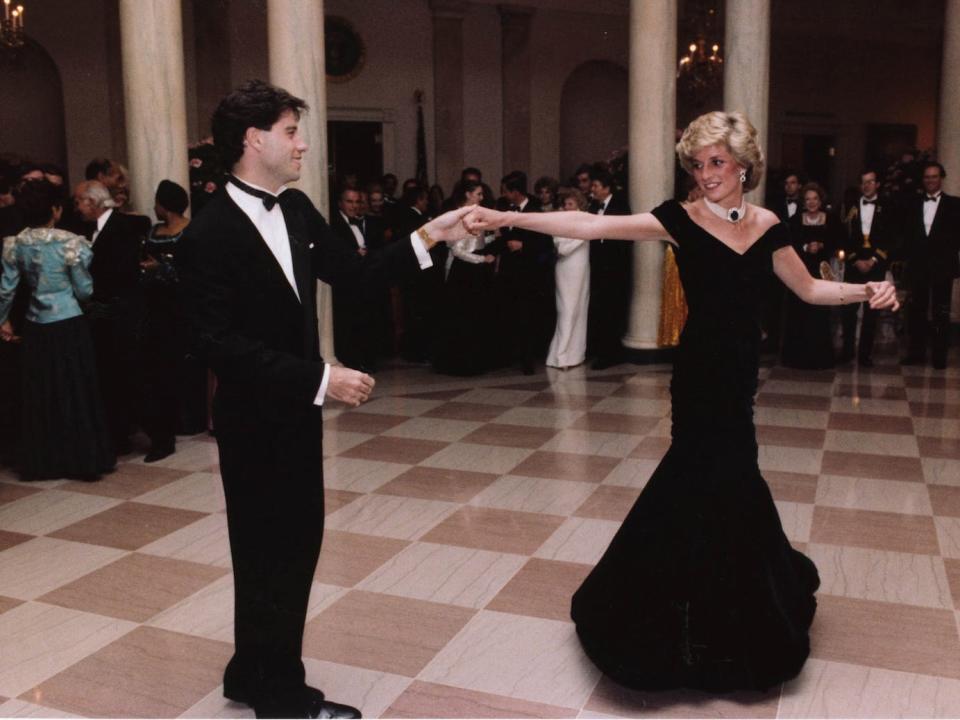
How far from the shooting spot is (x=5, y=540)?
4781 millimetres

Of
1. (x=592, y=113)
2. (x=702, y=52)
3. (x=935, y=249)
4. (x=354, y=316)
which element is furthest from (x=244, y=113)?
(x=592, y=113)

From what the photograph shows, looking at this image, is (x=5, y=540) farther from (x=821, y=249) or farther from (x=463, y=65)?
(x=463, y=65)

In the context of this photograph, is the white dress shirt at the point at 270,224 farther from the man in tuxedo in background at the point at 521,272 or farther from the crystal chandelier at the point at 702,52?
the crystal chandelier at the point at 702,52

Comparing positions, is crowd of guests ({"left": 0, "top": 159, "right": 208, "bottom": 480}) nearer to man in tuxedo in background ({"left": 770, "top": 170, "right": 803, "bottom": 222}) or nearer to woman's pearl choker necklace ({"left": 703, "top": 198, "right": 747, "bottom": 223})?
woman's pearl choker necklace ({"left": 703, "top": 198, "right": 747, "bottom": 223})

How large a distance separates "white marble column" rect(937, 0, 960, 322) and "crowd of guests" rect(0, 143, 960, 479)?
0.31m

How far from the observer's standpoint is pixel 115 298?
20.2 feet

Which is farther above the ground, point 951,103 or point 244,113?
point 951,103

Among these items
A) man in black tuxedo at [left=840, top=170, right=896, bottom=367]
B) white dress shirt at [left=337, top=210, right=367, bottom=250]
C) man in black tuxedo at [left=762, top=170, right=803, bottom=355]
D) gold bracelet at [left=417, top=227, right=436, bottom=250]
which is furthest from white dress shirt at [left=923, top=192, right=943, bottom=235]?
gold bracelet at [left=417, top=227, right=436, bottom=250]

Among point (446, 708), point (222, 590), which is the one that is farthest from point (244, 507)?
point (222, 590)

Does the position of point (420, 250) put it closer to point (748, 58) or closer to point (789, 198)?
point (748, 58)

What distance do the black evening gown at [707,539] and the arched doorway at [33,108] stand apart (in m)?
11.0

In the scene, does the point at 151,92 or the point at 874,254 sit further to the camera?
the point at 874,254

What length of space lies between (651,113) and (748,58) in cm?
95

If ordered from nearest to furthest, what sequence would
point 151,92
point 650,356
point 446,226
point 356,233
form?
point 446,226, point 151,92, point 356,233, point 650,356
